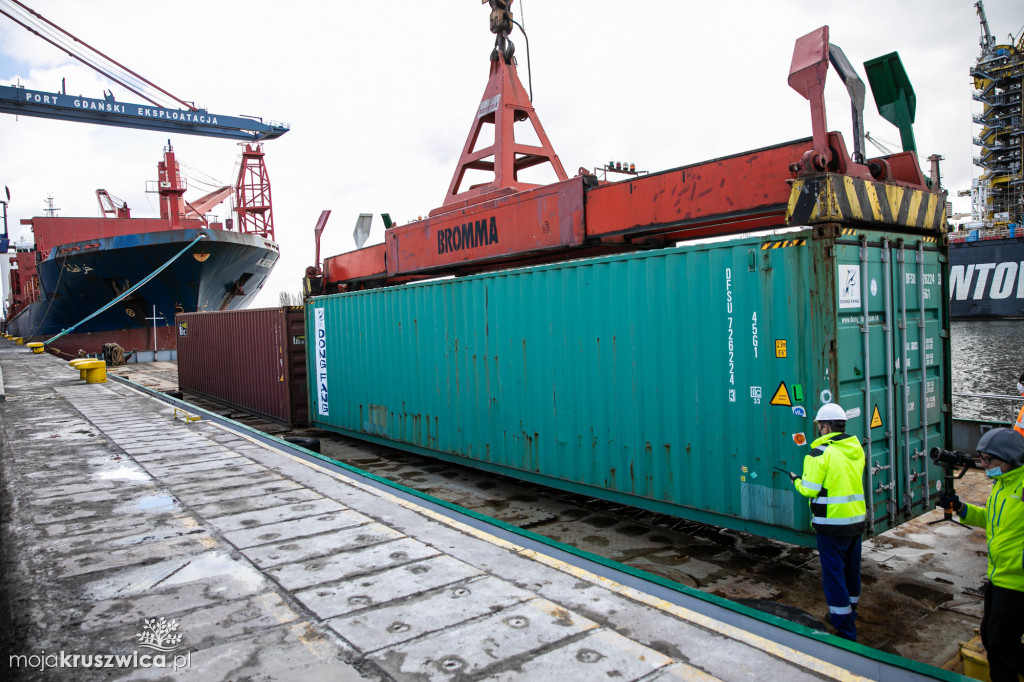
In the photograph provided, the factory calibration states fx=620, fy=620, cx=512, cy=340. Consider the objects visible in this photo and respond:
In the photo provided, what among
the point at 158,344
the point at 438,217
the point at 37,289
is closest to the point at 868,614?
the point at 438,217

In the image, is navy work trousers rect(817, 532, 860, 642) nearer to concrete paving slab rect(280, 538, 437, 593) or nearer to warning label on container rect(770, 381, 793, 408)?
warning label on container rect(770, 381, 793, 408)

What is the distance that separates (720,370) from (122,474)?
7066mm

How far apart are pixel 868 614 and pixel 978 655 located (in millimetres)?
1465

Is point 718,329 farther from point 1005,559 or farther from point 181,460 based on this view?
point 181,460

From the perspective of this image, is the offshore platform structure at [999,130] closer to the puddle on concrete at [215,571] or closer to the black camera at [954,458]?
the black camera at [954,458]

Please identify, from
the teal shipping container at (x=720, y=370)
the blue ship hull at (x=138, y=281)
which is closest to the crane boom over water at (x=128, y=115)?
the blue ship hull at (x=138, y=281)

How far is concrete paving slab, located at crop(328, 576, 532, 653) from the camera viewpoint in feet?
11.8

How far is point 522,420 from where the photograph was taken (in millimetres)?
8406

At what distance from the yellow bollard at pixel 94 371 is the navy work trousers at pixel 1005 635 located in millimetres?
20551

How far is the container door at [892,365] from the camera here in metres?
5.38

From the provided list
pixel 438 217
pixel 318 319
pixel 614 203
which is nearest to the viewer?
pixel 614 203

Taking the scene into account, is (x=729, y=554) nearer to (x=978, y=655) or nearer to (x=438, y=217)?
(x=978, y=655)

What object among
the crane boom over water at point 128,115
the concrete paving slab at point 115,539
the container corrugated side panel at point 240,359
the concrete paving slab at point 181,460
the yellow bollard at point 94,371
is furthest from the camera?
the crane boom over water at point 128,115

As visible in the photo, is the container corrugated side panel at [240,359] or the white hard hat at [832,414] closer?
the white hard hat at [832,414]
